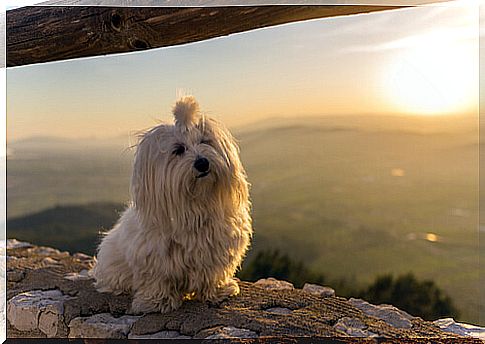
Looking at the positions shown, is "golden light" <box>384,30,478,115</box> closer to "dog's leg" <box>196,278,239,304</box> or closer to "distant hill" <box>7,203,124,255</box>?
"dog's leg" <box>196,278,239,304</box>

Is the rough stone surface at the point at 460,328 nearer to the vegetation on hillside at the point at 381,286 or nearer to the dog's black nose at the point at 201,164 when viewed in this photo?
the vegetation on hillside at the point at 381,286

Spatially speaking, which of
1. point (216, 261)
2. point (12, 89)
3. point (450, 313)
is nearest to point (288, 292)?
point (216, 261)

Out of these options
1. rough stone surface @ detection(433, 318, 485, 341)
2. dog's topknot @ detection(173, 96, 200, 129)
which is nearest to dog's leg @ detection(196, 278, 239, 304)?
dog's topknot @ detection(173, 96, 200, 129)

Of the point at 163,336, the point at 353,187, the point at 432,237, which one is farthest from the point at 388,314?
the point at 163,336

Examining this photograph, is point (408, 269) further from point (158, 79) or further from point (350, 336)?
point (158, 79)

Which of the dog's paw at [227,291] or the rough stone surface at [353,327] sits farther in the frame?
the dog's paw at [227,291]

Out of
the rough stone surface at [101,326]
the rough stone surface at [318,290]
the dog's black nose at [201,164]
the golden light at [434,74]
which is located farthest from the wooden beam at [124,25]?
the rough stone surface at [318,290]
